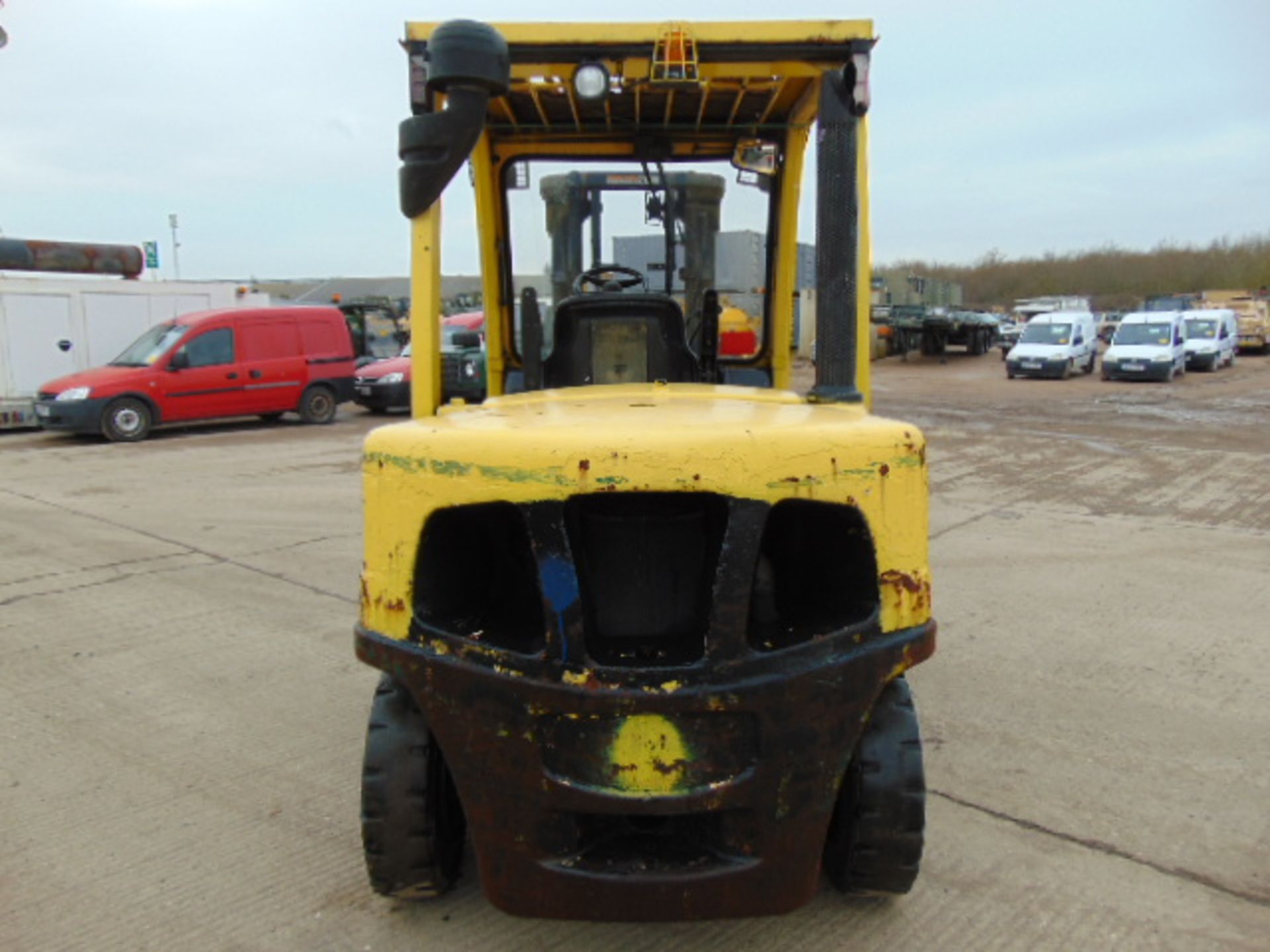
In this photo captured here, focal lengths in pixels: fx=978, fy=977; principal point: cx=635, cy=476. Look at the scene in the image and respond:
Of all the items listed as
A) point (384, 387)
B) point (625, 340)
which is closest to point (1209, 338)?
point (384, 387)

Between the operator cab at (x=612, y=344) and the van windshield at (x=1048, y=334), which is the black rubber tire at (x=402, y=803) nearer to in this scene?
the operator cab at (x=612, y=344)

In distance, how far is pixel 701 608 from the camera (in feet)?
7.95

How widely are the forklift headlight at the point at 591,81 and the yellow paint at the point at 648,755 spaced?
1975 mm

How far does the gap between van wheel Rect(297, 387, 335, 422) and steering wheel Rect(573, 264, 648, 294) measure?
499 inches

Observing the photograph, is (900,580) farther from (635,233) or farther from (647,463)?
(635,233)

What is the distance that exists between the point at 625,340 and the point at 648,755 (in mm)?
1987

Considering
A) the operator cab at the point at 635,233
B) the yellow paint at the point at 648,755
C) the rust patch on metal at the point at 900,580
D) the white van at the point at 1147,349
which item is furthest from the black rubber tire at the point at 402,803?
the white van at the point at 1147,349

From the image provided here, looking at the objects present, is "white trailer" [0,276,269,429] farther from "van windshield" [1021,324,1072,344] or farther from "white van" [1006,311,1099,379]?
"van windshield" [1021,324,1072,344]

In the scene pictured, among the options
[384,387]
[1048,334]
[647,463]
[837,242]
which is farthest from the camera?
[1048,334]

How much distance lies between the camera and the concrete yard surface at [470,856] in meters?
2.62

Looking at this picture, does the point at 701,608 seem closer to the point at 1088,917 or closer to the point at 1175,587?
the point at 1088,917

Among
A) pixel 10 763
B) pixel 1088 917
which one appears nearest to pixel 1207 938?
pixel 1088 917

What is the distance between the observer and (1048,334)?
88.4 ft

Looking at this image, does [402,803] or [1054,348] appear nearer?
[402,803]
